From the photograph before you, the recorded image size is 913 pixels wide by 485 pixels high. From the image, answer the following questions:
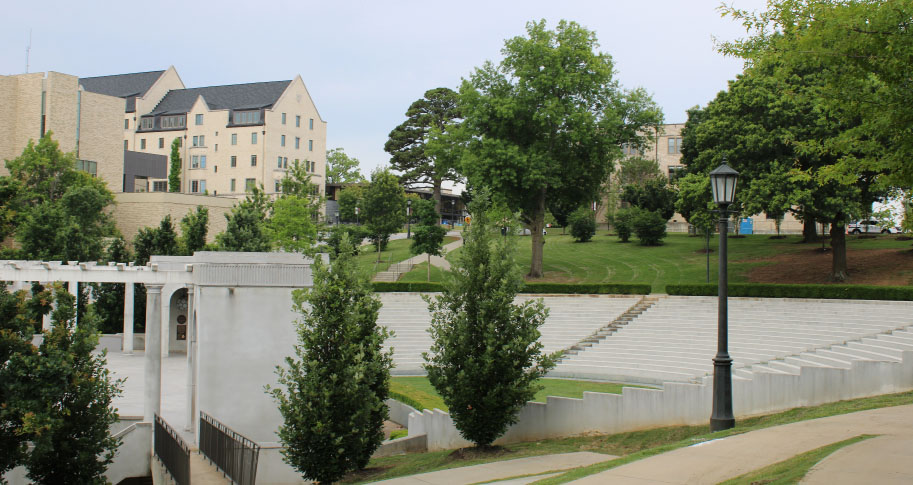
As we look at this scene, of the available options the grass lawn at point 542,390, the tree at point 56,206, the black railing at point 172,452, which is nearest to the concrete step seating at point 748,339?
the grass lawn at point 542,390

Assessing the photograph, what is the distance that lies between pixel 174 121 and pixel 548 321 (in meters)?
60.8

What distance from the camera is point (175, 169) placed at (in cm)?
7800

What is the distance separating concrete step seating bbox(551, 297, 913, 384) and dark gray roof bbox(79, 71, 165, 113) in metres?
71.3

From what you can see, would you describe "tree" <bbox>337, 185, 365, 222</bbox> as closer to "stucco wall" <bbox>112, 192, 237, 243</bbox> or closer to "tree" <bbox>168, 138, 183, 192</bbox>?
"tree" <bbox>168, 138, 183, 192</bbox>

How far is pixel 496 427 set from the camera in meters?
14.8

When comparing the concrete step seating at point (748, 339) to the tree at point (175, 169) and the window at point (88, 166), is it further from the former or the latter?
the tree at point (175, 169)

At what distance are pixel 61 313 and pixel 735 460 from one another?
12.1m

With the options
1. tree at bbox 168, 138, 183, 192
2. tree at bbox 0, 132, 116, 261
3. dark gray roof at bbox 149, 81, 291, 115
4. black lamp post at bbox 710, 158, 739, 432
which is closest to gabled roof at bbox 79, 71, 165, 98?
dark gray roof at bbox 149, 81, 291, 115

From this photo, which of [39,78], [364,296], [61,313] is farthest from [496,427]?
[39,78]

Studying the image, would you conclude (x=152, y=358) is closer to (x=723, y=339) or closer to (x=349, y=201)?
(x=723, y=339)

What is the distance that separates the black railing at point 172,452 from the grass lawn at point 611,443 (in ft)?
10.3

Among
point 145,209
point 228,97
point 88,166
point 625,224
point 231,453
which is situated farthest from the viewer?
point 228,97

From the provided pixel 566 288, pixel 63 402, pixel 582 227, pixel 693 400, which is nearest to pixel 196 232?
pixel 566 288

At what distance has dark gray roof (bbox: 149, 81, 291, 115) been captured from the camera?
77.8 meters
